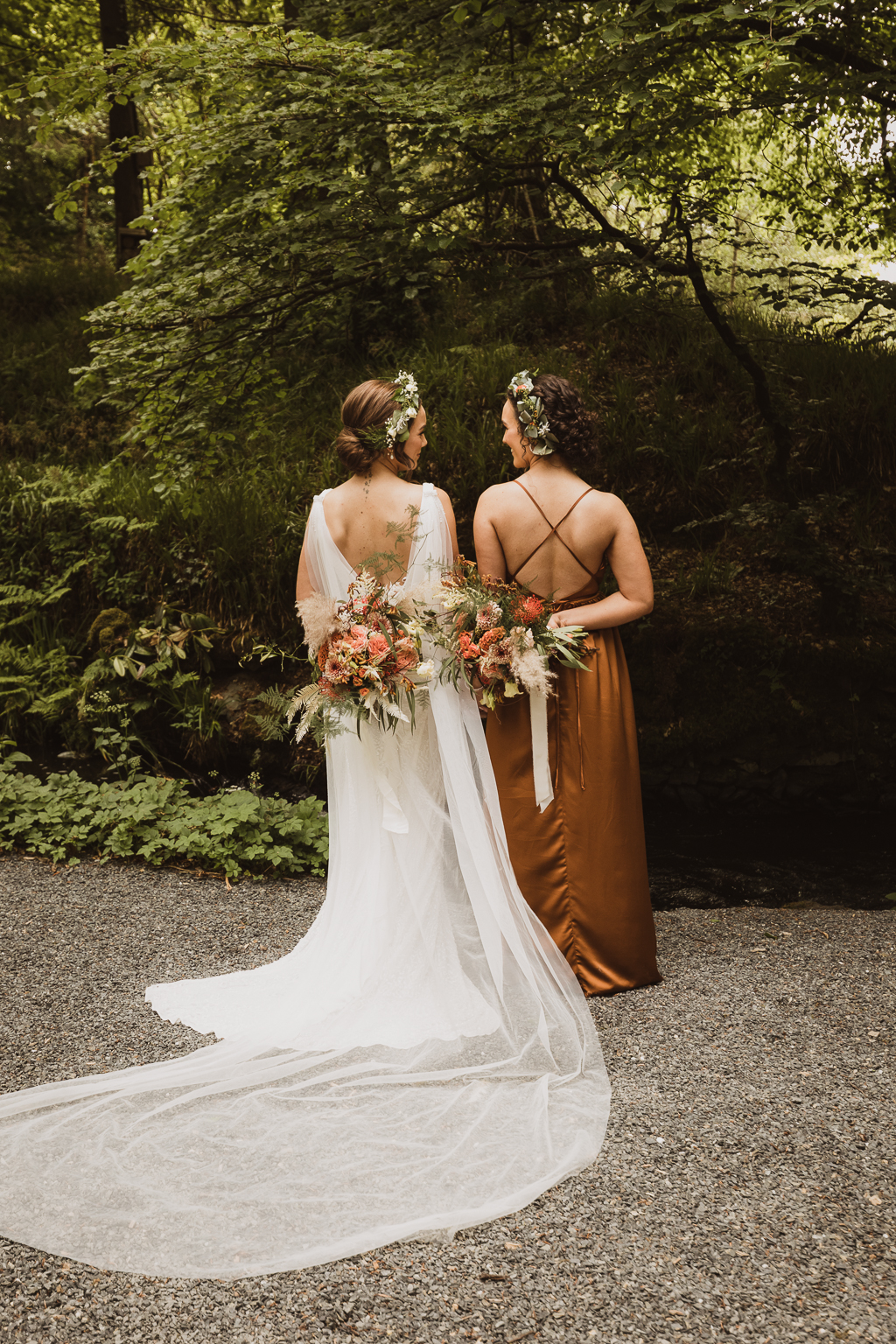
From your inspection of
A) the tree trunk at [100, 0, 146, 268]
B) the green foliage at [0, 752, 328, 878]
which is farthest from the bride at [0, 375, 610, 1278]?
the tree trunk at [100, 0, 146, 268]

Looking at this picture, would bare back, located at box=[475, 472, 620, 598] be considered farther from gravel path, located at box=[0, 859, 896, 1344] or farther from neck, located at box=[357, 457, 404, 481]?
gravel path, located at box=[0, 859, 896, 1344]

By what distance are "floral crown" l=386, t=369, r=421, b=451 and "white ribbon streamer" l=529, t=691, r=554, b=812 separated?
1.16 m

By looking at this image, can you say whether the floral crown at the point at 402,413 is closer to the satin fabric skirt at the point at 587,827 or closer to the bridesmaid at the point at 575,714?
the bridesmaid at the point at 575,714

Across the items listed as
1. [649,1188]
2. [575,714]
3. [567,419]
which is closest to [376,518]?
[567,419]

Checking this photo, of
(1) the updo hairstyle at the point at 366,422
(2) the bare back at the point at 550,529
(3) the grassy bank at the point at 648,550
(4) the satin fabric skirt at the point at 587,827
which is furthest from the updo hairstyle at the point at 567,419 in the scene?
(3) the grassy bank at the point at 648,550

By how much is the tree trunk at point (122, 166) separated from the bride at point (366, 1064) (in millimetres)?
9383

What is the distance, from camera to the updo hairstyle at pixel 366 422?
12.2 feet

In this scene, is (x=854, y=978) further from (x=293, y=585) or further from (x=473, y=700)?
(x=293, y=585)

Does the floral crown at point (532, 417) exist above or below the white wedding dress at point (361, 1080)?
above

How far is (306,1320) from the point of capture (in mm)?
2201

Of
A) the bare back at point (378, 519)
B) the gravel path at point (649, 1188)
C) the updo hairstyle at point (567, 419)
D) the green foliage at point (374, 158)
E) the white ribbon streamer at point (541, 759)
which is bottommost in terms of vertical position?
the gravel path at point (649, 1188)

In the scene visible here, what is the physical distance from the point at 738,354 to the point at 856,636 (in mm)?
2460

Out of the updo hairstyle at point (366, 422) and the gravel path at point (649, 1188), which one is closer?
the gravel path at point (649, 1188)

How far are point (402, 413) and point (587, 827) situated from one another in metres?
1.82
